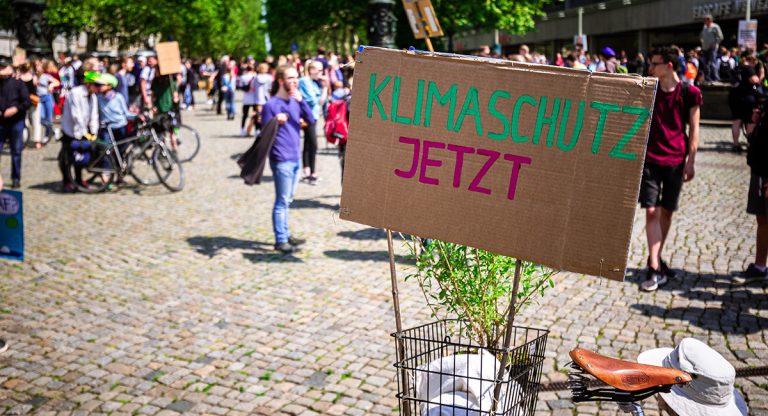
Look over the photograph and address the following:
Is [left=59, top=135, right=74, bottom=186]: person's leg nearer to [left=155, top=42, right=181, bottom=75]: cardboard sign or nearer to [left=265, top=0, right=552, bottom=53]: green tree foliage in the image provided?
[left=155, top=42, right=181, bottom=75]: cardboard sign

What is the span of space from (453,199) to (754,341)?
355cm

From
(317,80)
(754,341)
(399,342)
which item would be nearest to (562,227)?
(399,342)

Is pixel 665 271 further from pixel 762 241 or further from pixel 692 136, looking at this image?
pixel 692 136

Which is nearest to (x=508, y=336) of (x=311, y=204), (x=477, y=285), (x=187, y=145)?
(x=477, y=285)

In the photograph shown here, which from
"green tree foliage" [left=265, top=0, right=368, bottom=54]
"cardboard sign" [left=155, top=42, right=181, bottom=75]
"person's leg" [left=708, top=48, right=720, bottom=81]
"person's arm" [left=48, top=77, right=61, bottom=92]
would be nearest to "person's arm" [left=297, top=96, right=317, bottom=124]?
"cardboard sign" [left=155, top=42, right=181, bottom=75]

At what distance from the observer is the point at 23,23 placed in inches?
797

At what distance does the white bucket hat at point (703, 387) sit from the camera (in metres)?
2.83

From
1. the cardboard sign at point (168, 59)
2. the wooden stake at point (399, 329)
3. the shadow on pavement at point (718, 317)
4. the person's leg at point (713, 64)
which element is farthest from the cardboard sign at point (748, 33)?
the wooden stake at point (399, 329)

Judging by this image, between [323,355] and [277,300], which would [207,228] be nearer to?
[277,300]

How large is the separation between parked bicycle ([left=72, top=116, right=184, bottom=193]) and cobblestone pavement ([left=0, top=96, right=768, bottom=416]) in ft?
6.65

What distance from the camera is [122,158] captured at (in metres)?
12.1

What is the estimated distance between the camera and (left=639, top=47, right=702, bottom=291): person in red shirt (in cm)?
632

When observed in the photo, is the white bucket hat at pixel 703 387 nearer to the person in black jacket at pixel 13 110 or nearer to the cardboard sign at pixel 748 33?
the person in black jacket at pixel 13 110

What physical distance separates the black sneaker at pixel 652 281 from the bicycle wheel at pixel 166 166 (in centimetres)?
774
